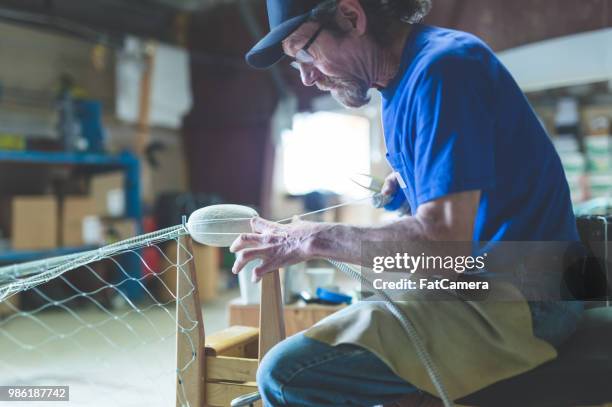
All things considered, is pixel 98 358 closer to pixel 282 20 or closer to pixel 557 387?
pixel 282 20

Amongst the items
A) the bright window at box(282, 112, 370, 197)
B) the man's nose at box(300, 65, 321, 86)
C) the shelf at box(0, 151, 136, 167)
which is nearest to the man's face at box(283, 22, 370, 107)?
the man's nose at box(300, 65, 321, 86)

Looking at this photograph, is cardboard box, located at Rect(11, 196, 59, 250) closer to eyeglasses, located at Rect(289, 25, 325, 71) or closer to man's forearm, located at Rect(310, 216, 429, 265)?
eyeglasses, located at Rect(289, 25, 325, 71)

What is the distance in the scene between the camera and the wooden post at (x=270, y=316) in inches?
42.3

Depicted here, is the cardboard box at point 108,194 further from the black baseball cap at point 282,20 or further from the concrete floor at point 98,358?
the black baseball cap at point 282,20

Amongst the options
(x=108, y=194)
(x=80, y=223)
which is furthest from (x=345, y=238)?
(x=108, y=194)

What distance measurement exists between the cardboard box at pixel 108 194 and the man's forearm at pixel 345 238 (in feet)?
9.71

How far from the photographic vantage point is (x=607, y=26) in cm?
220

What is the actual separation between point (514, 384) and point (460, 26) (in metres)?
2.13

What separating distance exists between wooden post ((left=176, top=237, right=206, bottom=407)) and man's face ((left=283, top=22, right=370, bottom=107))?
40cm

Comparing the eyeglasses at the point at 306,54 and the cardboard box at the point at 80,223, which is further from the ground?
the eyeglasses at the point at 306,54

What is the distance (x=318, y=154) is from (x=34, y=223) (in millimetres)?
2547

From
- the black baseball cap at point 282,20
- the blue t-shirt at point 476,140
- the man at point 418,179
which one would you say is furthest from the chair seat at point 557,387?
the black baseball cap at point 282,20

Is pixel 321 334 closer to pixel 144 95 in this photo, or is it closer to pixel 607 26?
pixel 607 26

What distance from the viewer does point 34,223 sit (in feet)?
10.3
